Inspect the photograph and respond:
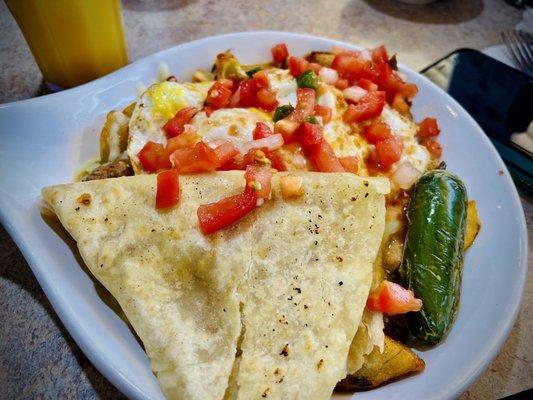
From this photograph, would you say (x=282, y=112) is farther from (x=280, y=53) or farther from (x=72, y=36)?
(x=72, y=36)

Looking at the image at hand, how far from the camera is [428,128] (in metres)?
2.44

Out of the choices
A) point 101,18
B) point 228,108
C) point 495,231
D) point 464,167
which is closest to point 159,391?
point 228,108

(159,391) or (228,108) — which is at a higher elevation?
(228,108)

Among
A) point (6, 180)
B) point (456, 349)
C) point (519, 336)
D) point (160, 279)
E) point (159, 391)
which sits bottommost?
point (519, 336)

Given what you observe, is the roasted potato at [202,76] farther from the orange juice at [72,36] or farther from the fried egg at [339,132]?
the fried egg at [339,132]

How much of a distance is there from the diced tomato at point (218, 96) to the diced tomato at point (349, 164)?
64 cm

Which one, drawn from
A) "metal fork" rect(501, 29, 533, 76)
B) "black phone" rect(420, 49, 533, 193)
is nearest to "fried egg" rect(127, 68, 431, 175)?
"black phone" rect(420, 49, 533, 193)

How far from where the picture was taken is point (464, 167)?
91.3 inches

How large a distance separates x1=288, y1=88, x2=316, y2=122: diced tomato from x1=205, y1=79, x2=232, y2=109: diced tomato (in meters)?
0.35

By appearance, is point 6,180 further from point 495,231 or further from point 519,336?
point 519,336

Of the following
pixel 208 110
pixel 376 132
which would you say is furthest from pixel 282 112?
pixel 376 132

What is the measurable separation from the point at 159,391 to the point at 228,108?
133 centimetres

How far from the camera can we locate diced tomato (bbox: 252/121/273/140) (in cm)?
207

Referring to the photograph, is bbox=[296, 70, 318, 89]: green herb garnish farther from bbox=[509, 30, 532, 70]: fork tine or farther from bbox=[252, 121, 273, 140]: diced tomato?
bbox=[509, 30, 532, 70]: fork tine
